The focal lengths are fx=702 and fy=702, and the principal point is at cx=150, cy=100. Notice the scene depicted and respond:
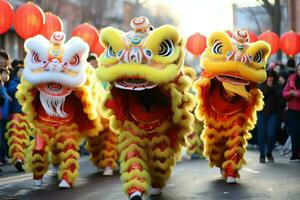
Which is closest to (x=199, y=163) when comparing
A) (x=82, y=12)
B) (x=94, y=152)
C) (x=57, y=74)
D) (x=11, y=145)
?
(x=94, y=152)

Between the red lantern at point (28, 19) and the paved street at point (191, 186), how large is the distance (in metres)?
3.07

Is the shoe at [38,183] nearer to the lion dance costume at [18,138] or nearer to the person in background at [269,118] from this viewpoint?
the lion dance costume at [18,138]

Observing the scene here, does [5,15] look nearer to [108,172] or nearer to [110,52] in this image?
[108,172]

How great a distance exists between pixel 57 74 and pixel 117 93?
1428mm

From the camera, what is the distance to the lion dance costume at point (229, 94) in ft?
32.7

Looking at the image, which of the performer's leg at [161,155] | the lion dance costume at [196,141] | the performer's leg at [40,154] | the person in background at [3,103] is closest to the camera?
the performer's leg at [161,155]

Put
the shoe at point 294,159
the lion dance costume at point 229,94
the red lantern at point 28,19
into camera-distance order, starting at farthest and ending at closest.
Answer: the red lantern at point 28,19 < the shoe at point 294,159 < the lion dance costume at point 229,94

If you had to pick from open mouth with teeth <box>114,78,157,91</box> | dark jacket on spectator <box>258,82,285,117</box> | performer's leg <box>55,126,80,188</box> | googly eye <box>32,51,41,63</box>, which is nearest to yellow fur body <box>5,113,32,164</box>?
performer's leg <box>55,126,80,188</box>

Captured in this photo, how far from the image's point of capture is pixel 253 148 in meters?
17.6

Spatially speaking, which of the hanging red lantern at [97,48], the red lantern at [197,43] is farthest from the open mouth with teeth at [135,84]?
the red lantern at [197,43]

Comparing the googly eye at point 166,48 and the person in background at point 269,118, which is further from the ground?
the googly eye at point 166,48

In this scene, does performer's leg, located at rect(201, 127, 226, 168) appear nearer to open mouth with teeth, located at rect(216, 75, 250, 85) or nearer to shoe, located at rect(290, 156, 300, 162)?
open mouth with teeth, located at rect(216, 75, 250, 85)

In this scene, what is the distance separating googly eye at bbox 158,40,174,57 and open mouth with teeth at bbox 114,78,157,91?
0.40 meters

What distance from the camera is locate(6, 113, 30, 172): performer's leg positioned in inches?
492
